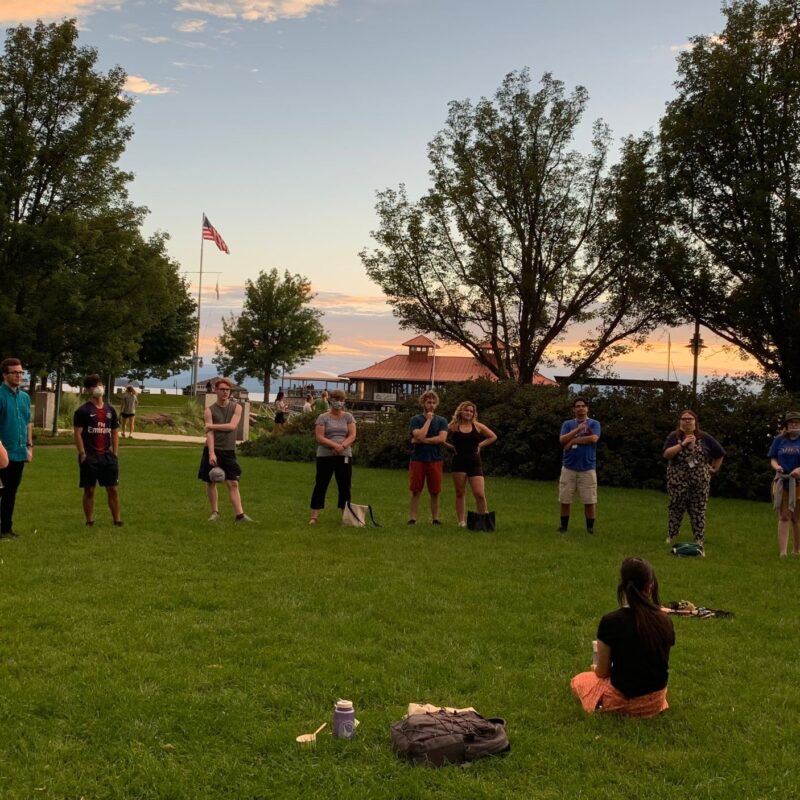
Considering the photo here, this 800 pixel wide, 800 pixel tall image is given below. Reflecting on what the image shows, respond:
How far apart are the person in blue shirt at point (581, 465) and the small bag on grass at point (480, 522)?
104 centimetres

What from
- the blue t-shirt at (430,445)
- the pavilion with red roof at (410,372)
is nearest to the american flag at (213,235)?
the pavilion with red roof at (410,372)

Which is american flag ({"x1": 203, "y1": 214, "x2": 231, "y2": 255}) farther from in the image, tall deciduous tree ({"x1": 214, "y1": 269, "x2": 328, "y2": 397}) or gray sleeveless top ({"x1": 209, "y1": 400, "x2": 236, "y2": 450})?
gray sleeveless top ({"x1": 209, "y1": 400, "x2": 236, "y2": 450})

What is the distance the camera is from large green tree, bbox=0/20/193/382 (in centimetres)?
2250

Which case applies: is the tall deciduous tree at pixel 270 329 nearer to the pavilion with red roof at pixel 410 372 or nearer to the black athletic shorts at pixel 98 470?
the pavilion with red roof at pixel 410 372

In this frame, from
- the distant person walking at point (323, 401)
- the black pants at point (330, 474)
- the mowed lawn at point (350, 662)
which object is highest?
the distant person walking at point (323, 401)

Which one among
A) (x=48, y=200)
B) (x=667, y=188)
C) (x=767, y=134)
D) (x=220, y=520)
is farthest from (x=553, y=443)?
(x=48, y=200)

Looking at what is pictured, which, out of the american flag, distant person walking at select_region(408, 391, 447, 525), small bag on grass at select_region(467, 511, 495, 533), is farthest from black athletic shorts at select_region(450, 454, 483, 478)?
the american flag

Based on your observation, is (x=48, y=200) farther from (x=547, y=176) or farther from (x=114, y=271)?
(x=547, y=176)

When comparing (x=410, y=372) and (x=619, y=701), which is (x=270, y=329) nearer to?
(x=410, y=372)

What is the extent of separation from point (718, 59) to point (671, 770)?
19.4 m

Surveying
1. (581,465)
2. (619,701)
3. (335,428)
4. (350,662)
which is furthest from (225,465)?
(619,701)

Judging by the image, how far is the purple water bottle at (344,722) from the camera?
14.0 ft

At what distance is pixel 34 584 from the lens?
289 inches

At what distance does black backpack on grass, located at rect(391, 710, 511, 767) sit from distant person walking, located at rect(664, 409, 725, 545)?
7.18 meters
